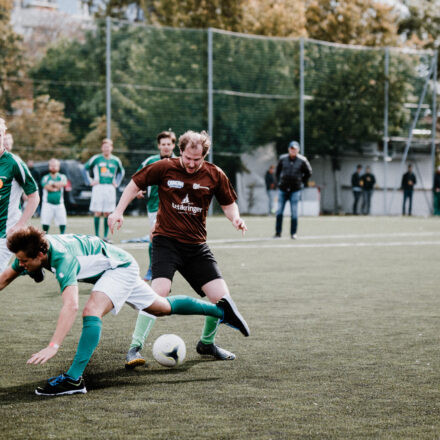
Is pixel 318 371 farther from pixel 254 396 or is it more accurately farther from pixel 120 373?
pixel 120 373

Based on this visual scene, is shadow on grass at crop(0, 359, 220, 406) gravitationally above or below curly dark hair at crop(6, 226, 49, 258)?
below

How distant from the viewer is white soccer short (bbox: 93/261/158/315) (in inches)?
206

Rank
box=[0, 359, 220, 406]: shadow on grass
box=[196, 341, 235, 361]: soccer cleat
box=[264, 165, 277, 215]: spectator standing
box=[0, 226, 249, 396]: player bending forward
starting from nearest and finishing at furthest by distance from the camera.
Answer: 1. box=[0, 226, 249, 396]: player bending forward
2. box=[0, 359, 220, 406]: shadow on grass
3. box=[196, 341, 235, 361]: soccer cleat
4. box=[264, 165, 277, 215]: spectator standing

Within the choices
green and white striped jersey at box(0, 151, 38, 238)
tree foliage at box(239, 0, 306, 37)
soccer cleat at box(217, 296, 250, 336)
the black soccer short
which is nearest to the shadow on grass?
soccer cleat at box(217, 296, 250, 336)

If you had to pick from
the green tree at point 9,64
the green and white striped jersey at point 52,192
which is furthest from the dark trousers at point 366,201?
the green and white striped jersey at point 52,192

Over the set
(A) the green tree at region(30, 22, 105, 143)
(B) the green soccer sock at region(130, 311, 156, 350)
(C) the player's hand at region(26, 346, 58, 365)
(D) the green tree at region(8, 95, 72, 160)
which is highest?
(A) the green tree at region(30, 22, 105, 143)

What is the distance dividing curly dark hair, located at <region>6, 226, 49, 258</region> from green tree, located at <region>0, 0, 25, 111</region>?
25546mm

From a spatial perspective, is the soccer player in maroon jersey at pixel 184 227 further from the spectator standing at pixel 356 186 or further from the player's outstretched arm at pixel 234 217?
the spectator standing at pixel 356 186

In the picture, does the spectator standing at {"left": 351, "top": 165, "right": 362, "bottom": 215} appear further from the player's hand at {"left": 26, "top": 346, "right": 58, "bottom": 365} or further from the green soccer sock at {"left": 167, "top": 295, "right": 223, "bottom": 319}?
the player's hand at {"left": 26, "top": 346, "right": 58, "bottom": 365}

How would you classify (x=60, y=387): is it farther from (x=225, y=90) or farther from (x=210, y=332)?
(x=225, y=90)

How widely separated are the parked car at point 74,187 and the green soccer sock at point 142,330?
22.5 metres

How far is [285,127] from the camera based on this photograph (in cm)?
3391

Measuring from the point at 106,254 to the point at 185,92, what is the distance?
2694cm

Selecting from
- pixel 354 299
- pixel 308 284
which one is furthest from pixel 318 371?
pixel 308 284
